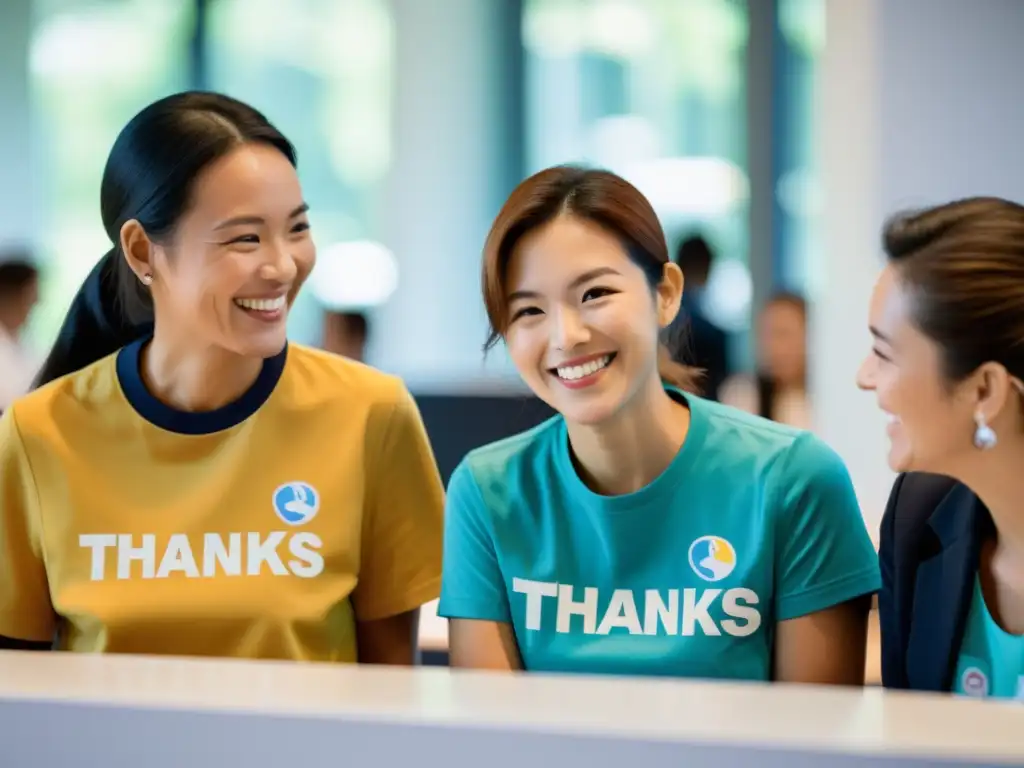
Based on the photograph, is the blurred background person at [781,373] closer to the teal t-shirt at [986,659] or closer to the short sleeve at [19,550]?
the teal t-shirt at [986,659]

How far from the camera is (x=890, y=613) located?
1389 millimetres

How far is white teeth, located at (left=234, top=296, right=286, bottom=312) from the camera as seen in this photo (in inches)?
59.1

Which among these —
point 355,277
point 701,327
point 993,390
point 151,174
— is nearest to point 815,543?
point 993,390

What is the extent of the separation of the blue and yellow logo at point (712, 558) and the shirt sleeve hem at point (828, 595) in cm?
7

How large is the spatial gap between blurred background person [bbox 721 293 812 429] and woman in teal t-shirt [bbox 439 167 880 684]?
96.7 inches

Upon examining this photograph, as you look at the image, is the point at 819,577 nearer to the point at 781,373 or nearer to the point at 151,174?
the point at 151,174

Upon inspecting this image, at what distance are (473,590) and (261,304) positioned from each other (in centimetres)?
41

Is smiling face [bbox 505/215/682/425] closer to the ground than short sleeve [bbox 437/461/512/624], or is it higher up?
higher up

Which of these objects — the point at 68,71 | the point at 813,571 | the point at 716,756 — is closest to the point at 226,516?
the point at 813,571

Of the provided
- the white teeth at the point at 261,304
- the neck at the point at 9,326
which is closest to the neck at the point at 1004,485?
the white teeth at the point at 261,304

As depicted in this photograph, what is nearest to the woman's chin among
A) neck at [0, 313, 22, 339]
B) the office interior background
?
neck at [0, 313, 22, 339]

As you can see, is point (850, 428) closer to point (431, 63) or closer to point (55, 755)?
point (55, 755)

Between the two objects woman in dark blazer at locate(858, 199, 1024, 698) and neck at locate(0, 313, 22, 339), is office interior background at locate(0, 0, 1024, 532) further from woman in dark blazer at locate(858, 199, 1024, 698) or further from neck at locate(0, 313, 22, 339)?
woman in dark blazer at locate(858, 199, 1024, 698)

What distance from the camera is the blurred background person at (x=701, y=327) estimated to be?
180 cm
